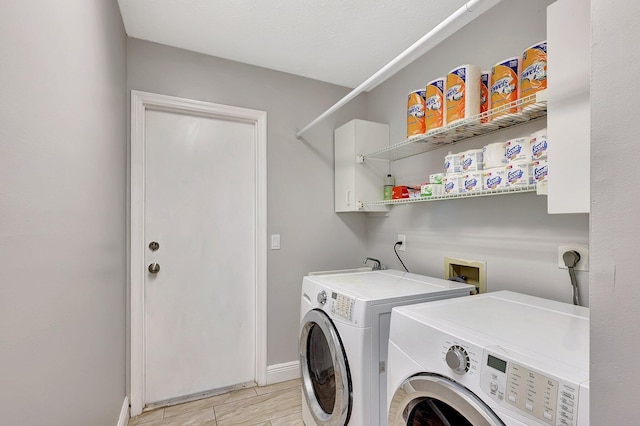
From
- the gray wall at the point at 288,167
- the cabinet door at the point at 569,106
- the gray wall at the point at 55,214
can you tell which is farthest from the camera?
the gray wall at the point at 288,167

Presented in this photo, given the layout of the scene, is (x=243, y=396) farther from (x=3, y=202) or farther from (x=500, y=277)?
(x=3, y=202)

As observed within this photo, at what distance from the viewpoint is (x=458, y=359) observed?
86 cm

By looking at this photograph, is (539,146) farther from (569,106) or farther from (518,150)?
(569,106)

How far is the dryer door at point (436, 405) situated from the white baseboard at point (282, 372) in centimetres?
144

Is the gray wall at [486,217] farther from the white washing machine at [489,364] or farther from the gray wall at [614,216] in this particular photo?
the gray wall at [614,216]

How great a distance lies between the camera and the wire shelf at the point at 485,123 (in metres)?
1.29

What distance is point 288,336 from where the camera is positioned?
2406 mm

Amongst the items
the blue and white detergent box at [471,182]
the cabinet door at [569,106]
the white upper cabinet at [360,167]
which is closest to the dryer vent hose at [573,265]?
the cabinet door at [569,106]

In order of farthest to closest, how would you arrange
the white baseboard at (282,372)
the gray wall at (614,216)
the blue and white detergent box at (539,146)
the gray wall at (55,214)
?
1. the white baseboard at (282,372)
2. the blue and white detergent box at (539,146)
3. the gray wall at (55,214)
4. the gray wall at (614,216)

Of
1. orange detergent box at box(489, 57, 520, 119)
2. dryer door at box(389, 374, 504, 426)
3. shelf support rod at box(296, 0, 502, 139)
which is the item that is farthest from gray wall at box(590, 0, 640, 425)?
orange detergent box at box(489, 57, 520, 119)

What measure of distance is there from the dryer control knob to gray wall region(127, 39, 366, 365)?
1.64 m

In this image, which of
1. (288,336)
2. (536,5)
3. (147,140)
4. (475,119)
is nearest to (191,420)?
(288,336)

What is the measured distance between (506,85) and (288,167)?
152 centimetres

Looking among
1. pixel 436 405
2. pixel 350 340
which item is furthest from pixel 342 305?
pixel 436 405
